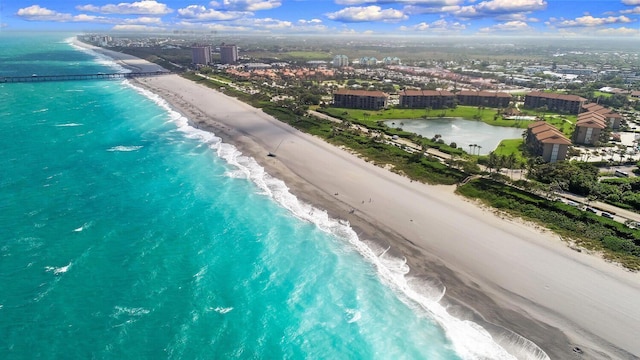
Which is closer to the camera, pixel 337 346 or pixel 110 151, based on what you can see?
pixel 337 346

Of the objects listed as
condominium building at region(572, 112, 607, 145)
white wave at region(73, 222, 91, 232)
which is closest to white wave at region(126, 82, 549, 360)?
white wave at region(73, 222, 91, 232)

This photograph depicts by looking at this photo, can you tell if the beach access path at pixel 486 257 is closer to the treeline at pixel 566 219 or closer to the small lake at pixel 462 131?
the treeline at pixel 566 219

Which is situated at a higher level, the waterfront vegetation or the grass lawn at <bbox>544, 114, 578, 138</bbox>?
the grass lawn at <bbox>544, 114, 578, 138</bbox>

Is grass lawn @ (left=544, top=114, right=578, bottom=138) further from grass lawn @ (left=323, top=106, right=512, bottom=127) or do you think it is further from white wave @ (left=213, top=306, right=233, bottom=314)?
white wave @ (left=213, top=306, right=233, bottom=314)

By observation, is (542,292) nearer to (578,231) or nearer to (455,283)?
(455,283)

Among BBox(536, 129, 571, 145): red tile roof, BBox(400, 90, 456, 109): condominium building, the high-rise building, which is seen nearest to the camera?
BBox(536, 129, 571, 145): red tile roof

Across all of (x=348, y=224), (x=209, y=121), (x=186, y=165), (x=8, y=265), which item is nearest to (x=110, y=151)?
(x=186, y=165)

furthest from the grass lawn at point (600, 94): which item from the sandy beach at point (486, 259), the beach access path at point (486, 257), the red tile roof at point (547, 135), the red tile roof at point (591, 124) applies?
the sandy beach at point (486, 259)
